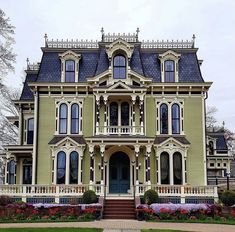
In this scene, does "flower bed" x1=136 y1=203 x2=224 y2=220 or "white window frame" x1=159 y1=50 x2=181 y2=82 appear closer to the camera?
"flower bed" x1=136 y1=203 x2=224 y2=220

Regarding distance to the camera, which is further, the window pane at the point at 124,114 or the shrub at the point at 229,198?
the window pane at the point at 124,114

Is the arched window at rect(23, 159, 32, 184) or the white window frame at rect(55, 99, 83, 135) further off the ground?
the white window frame at rect(55, 99, 83, 135)

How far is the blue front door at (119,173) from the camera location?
105 feet

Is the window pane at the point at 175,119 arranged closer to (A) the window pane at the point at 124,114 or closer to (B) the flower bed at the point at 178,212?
(A) the window pane at the point at 124,114

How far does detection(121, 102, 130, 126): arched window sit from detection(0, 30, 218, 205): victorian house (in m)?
0.08

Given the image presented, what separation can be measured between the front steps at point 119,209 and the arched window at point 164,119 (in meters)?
7.02

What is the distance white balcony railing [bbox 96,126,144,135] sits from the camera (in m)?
31.2

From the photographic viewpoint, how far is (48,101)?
32.9 metres

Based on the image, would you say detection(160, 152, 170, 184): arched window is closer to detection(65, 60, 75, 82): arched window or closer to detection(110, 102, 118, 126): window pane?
detection(110, 102, 118, 126): window pane

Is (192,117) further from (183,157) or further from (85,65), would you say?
(85,65)

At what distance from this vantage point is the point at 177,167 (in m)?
31.7

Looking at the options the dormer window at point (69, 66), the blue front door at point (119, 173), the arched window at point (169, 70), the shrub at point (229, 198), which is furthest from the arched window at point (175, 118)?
the dormer window at point (69, 66)

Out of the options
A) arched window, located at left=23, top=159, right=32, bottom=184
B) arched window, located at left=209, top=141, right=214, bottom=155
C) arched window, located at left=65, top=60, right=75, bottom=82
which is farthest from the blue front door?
arched window, located at left=209, top=141, right=214, bottom=155

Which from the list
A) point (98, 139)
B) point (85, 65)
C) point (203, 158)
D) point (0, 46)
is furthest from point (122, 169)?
point (0, 46)
